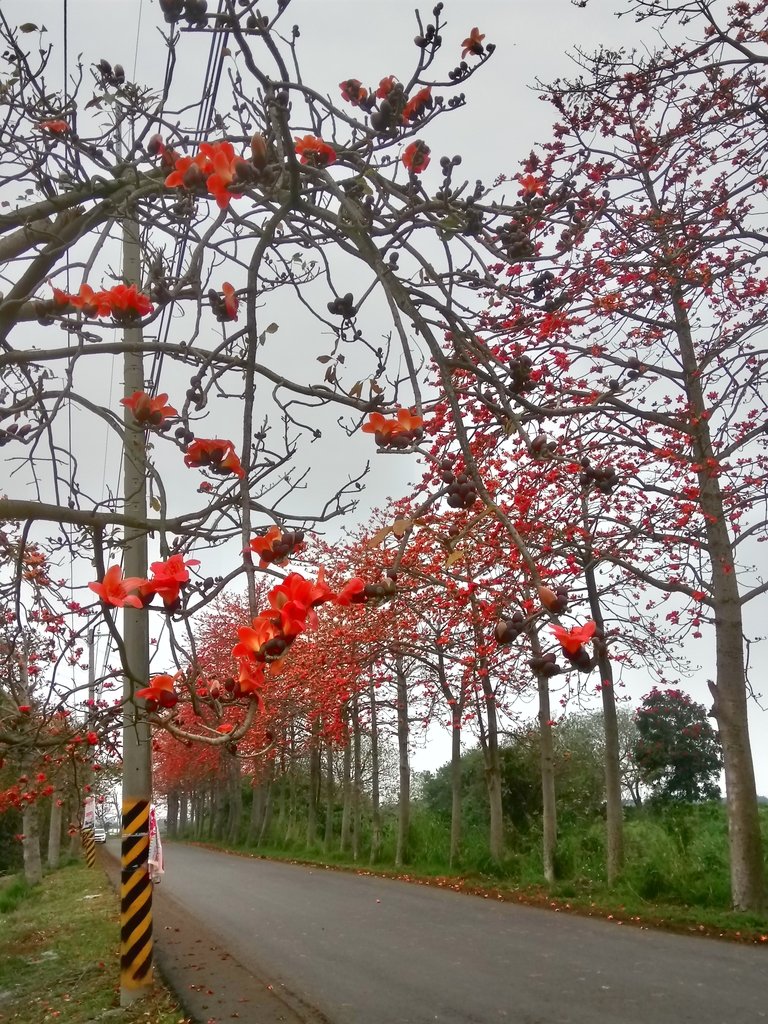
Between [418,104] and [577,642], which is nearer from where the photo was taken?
[577,642]

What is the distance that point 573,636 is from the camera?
1.43m

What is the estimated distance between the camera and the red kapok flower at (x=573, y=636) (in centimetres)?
140

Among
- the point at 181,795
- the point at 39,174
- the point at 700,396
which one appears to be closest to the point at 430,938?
the point at 700,396

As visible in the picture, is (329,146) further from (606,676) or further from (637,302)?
(606,676)

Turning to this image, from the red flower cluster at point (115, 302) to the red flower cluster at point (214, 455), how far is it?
2.60 ft

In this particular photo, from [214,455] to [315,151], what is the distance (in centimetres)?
106

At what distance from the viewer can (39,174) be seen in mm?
3607

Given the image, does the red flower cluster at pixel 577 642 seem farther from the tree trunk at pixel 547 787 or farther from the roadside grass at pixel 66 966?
the tree trunk at pixel 547 787

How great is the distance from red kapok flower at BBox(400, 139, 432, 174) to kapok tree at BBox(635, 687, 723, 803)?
56.1ft

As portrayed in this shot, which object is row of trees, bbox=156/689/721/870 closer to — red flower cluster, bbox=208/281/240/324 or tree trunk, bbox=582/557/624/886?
tree trunk, bbox=582/557/624/886

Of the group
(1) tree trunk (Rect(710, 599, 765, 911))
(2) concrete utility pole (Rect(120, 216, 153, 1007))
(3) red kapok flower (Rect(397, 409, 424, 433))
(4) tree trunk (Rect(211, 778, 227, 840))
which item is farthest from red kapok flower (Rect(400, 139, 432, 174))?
(4) tree trunk (Rect(211, 778, 227, 840))

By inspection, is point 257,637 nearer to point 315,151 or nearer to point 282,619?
point 282,619

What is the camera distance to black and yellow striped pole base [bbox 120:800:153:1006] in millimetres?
6574

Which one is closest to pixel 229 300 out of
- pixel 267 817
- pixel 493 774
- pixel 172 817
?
pixel 493 774
